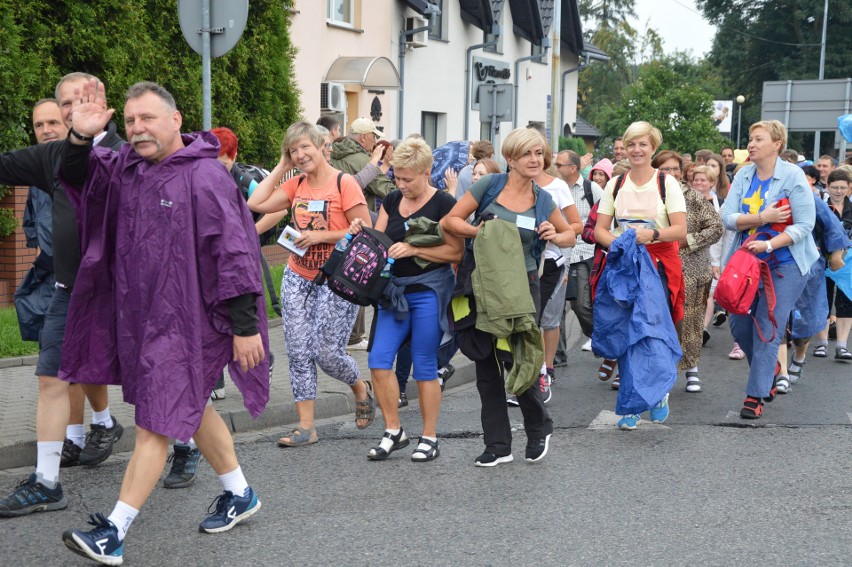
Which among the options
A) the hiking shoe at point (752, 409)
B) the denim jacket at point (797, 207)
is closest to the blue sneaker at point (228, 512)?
the hiking shoe at point (752, 409)

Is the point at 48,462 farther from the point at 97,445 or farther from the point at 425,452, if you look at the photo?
the point at 425,452

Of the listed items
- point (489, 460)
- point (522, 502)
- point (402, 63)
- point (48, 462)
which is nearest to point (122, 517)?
point (48, 462)

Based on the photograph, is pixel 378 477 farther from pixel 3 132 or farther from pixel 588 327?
pixel 3 132

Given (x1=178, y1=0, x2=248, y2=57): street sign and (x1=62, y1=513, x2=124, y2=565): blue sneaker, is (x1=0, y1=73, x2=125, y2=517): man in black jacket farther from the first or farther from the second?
(x1=178, y1=0, x2=248, y2=57): street sign

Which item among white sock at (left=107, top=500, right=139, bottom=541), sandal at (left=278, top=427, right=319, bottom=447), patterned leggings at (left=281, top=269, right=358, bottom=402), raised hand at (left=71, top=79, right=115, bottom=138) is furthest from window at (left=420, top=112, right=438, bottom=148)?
white sock at (left=107, top=500, right=139, bottom=541)

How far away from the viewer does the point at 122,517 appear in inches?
177

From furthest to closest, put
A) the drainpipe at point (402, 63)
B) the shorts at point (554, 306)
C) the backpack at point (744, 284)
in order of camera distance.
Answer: the drainpipe at point (402, 63) → the shorts at point (554, 306) → the backpack at point (744, 284)

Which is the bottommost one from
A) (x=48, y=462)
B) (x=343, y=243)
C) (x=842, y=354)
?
(x=842, y=354)

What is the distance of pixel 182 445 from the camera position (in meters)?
5.89

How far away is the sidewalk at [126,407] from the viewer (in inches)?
248

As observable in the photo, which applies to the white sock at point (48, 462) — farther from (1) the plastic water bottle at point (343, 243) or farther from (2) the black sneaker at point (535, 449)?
(2) the black sneaker at point (535, 449)

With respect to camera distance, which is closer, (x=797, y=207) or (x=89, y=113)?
(x=89, y=113)

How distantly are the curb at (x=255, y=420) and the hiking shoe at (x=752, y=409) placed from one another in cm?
238

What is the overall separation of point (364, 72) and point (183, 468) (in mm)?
16155
